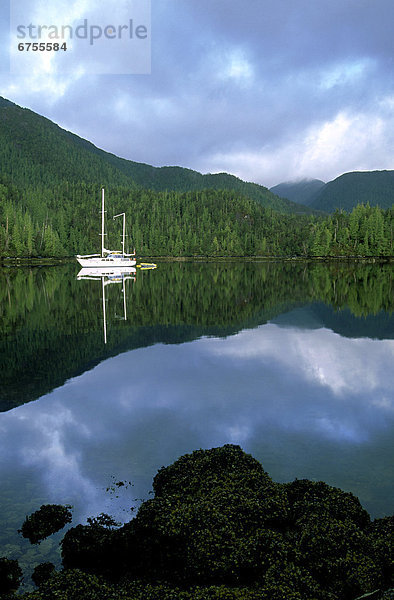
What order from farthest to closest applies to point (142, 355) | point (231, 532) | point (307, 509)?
point (142, 355) → point (307, 509) → point (231, 532)

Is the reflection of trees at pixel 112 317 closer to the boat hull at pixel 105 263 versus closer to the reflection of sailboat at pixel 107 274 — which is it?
the reflection of sailboat at pixel 107 274

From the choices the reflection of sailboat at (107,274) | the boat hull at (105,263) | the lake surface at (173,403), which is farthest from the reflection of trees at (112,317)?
the boat hull at (105,263)

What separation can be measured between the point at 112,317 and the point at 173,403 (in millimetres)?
18618

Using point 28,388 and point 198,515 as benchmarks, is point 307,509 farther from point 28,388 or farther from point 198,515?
point 28,388

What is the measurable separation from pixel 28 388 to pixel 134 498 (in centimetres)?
944

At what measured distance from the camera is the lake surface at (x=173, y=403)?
10.5 metres

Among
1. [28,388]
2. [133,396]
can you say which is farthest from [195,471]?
[28,388]

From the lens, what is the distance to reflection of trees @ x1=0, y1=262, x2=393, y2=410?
20.5m

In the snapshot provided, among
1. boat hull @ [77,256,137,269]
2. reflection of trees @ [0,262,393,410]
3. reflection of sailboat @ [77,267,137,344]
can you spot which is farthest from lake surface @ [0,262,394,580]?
boat hull @ [77,256,137,269]

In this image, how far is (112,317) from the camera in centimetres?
3341

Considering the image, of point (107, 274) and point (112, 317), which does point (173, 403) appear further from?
point (107, 274)

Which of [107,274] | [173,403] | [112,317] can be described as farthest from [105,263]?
[173,403]

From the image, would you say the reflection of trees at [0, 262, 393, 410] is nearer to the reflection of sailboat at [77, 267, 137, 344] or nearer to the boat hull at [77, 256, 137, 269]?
A: the reflection of sailboat at [77, 267, 137, 344]

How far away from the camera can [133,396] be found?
658 inches
